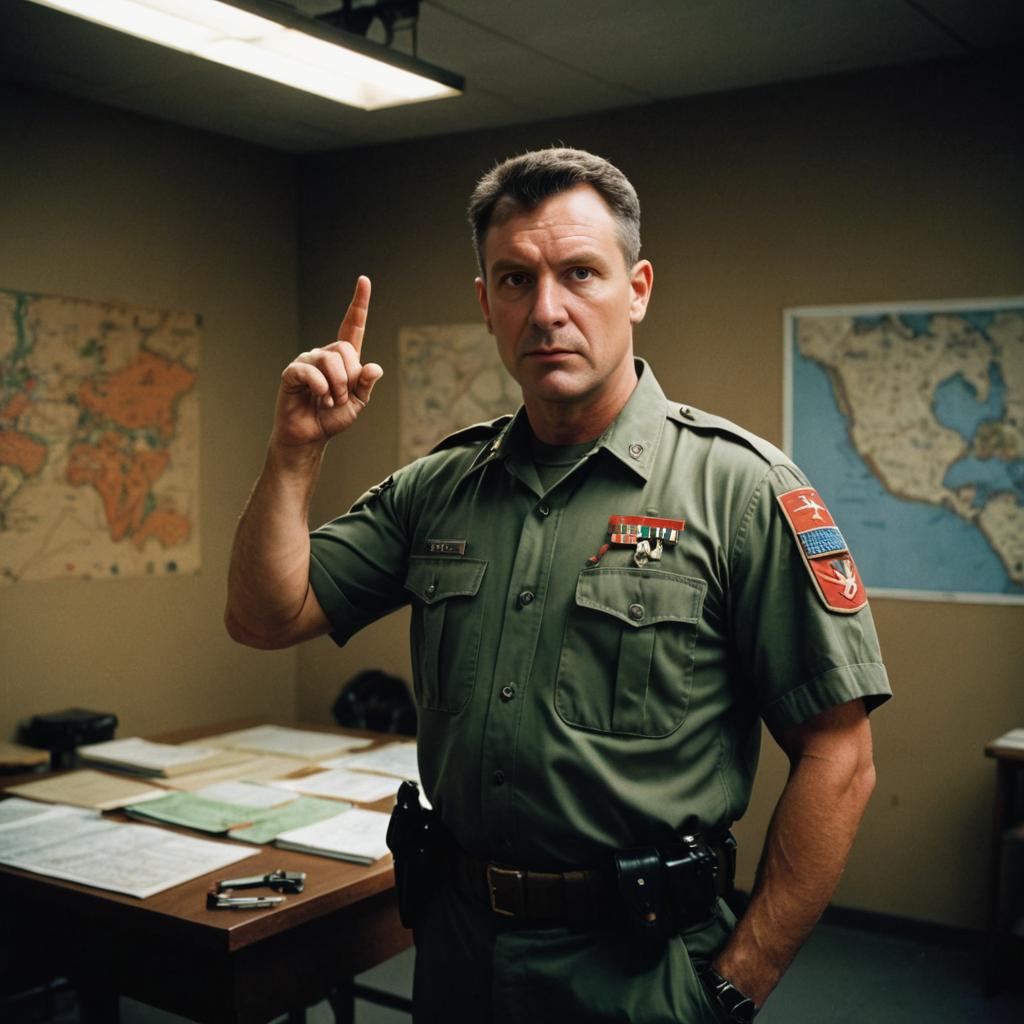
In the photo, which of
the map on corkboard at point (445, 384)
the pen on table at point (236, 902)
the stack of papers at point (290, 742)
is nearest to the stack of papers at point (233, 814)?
the pen on table at point (236, 902)

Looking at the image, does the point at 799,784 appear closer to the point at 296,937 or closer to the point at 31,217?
the point at 296,937

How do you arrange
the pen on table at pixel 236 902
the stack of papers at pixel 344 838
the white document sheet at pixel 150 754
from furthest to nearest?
the white document sheet at pixel 150 754, the stack of papers at pixel 344 838, the pen on table at pixel 236 902

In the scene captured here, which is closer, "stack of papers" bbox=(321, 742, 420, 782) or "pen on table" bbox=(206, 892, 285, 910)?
"pen on table" bbox=(206, 892, 285, 910)

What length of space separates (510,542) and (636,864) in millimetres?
478

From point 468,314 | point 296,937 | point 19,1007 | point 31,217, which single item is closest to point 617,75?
point 468,314

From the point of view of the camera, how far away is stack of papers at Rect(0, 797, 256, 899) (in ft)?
6.98

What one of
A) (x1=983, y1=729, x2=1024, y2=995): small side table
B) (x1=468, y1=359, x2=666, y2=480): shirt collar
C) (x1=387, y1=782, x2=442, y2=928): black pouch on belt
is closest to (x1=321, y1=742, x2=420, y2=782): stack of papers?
(x1=387, y1=782, x2=442, y2=928): black pouch on belt

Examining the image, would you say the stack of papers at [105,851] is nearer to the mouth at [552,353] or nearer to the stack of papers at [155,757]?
the stack of papers at [155,757]

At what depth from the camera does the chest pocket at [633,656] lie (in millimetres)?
1473

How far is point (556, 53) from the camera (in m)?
3.78

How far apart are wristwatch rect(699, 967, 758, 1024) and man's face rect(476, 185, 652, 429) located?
78 centimetres

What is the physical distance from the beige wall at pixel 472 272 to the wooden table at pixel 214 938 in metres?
2.04

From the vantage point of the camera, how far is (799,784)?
1.46m

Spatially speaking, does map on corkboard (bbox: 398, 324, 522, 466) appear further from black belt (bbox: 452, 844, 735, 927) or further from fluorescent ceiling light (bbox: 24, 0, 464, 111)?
black belt (bbox: 452, 844, 735, 927)
